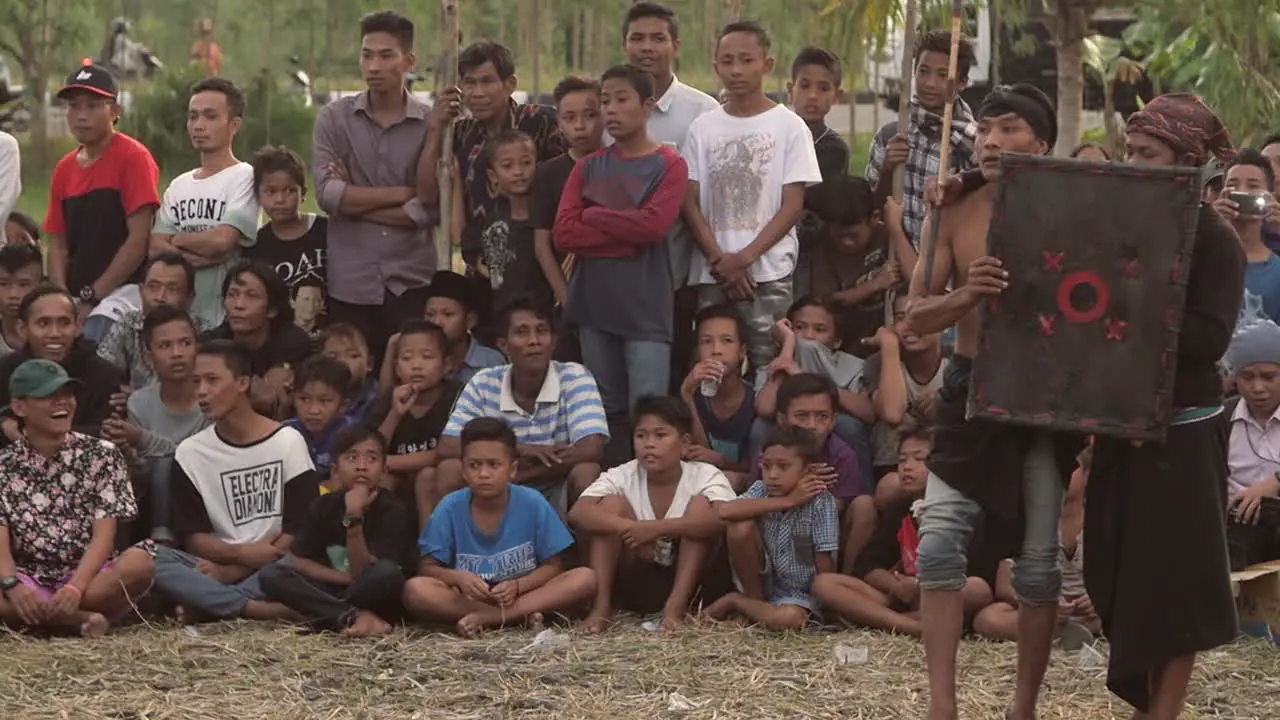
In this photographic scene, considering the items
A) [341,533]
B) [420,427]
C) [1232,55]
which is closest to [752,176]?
[420,427]

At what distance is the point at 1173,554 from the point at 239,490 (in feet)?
12.3

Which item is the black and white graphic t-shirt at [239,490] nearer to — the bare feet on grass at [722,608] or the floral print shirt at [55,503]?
the floral print shirt at [55,503]

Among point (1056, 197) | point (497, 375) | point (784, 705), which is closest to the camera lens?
point (1056, 197)

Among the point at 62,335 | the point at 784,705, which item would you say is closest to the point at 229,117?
the point at 62,335

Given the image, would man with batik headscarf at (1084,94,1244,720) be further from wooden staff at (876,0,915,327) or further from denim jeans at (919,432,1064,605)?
wooden staff at (876,0,915,327)

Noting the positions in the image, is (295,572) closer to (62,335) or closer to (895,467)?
(62,335)

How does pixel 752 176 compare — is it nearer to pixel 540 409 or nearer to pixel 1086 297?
pixel 540 409

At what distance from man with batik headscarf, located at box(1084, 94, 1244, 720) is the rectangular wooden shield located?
12 centimetres

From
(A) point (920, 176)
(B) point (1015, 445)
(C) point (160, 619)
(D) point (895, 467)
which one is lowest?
(C) point (160, 619)

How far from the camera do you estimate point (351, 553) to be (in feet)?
24.4

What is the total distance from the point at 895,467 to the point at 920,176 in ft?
4.45

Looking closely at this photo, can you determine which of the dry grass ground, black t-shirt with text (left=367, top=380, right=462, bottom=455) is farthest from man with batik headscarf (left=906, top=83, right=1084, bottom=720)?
black t-shirt with text (left=367, top=380, right=462, bottom=455)

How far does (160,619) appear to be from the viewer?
24.9 ft

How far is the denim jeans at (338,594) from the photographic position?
731cm
